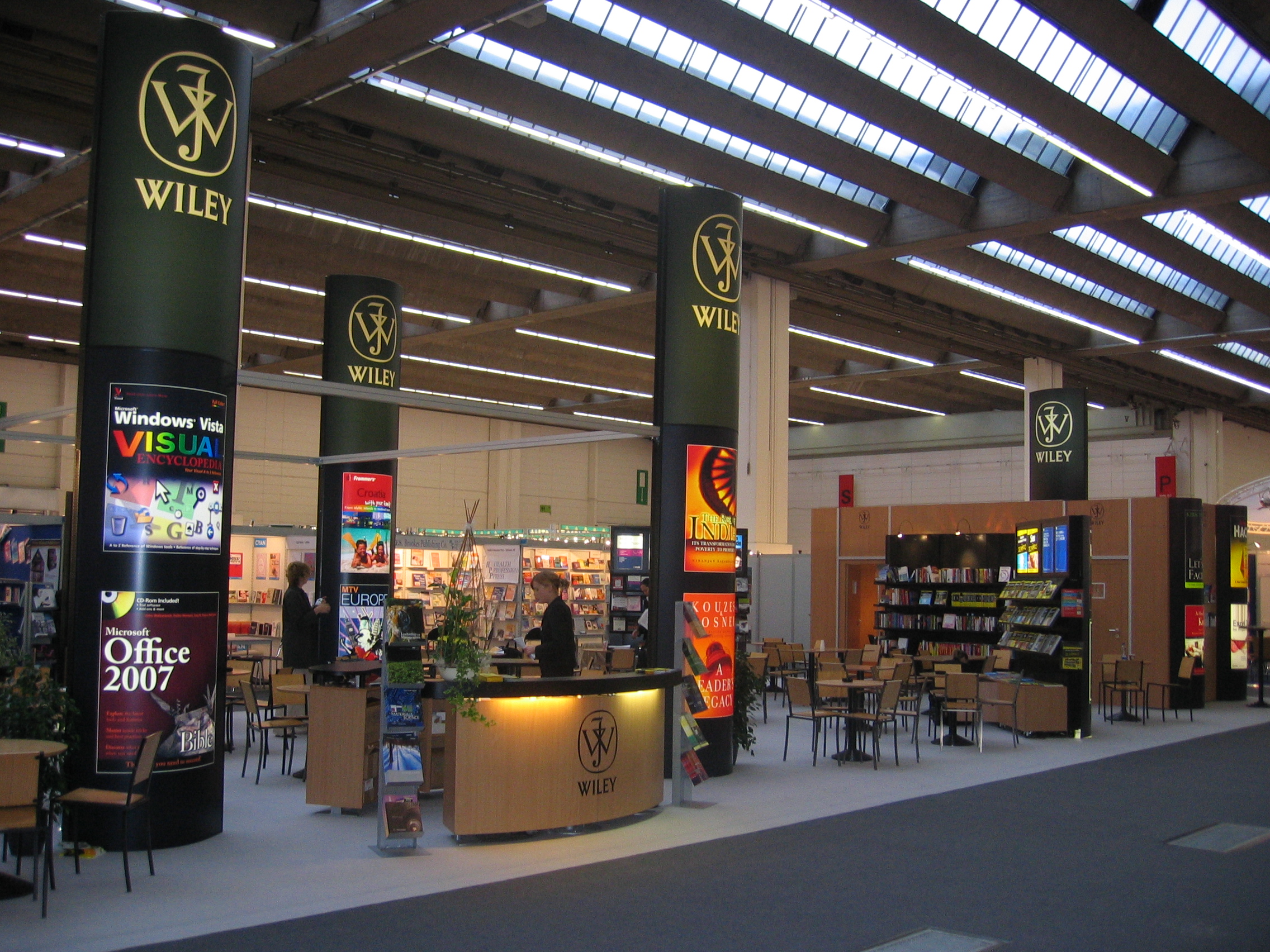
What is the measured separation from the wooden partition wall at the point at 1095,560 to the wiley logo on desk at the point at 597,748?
8519 millimetres

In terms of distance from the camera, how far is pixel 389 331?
11.8m

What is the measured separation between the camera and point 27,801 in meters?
4.94

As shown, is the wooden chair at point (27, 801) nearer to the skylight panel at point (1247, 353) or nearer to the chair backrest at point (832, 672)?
the chair backrest at point (832, 672)

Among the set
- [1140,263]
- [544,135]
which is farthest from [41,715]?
[1140,263]

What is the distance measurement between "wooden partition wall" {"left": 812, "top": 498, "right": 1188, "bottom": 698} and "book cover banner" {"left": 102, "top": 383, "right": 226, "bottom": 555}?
1042 centimetres

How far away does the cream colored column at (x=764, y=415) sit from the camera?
53.0ft

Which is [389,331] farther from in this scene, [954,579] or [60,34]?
[954,579]

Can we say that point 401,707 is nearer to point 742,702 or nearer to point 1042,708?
point 742,702

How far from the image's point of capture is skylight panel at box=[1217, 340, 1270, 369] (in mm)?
22438

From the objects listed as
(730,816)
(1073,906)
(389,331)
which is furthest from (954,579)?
(1073,906)

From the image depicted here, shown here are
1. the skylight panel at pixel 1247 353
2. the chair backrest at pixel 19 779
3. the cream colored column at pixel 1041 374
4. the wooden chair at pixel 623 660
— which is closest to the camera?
the chair backrest at pixel 19 779

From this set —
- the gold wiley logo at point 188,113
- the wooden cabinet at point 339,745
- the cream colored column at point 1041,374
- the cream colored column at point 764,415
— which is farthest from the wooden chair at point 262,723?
the cream colored column at point 1041,374

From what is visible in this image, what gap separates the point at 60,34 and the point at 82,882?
7.65 meters

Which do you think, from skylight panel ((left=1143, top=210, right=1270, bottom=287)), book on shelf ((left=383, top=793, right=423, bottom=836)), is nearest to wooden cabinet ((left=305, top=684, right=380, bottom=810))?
book on shelf ((left=383, top=793, right=423, bottom=836))
